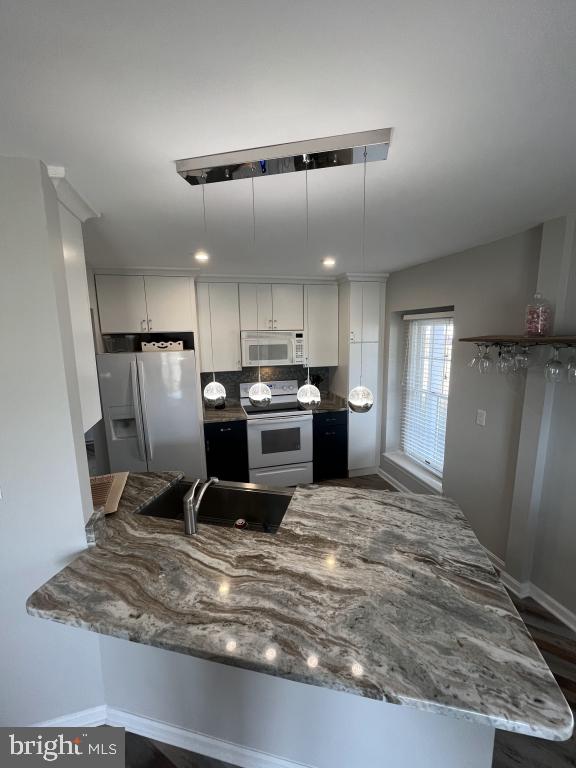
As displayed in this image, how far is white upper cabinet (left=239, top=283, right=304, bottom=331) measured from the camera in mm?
3545

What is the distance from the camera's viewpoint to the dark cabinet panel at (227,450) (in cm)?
328

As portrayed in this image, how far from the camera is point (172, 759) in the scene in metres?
1.36

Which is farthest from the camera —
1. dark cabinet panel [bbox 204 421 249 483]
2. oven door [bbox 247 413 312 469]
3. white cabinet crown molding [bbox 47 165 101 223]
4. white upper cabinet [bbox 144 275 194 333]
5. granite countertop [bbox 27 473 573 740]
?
oven door [bbox 247 413 312 469]

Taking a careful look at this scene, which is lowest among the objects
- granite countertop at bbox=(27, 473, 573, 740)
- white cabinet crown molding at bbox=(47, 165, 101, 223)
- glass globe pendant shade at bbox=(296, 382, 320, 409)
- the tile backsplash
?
granite countertop at bbox=(27, 473, 573, 740)

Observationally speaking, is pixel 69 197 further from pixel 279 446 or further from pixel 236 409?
pixel 279 446

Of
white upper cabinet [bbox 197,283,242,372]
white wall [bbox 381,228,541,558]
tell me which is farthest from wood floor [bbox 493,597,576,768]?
white upper cabinet [bbox 197,283,242,372]

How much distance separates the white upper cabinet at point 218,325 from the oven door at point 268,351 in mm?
127

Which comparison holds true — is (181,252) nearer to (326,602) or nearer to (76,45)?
(76,45)

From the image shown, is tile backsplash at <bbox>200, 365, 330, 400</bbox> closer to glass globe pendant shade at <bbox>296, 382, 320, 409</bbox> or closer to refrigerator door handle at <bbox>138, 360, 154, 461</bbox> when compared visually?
refrigerator door handle at <bbox>138, 360, 154, 461</bbox>

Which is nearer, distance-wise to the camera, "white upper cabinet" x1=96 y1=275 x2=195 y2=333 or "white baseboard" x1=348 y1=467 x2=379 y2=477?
"white upper cabinet" x1=96 y1=275 x2=195 y2=333

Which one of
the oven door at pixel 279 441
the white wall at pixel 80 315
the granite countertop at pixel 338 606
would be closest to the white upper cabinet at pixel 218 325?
the oven door at pixel 279 441

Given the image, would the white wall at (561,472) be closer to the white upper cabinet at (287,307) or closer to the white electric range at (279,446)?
the white electric range at (279,446)

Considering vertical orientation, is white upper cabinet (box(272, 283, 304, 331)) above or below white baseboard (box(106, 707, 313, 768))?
above

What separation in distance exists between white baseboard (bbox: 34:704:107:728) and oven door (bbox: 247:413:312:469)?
2109 mm
